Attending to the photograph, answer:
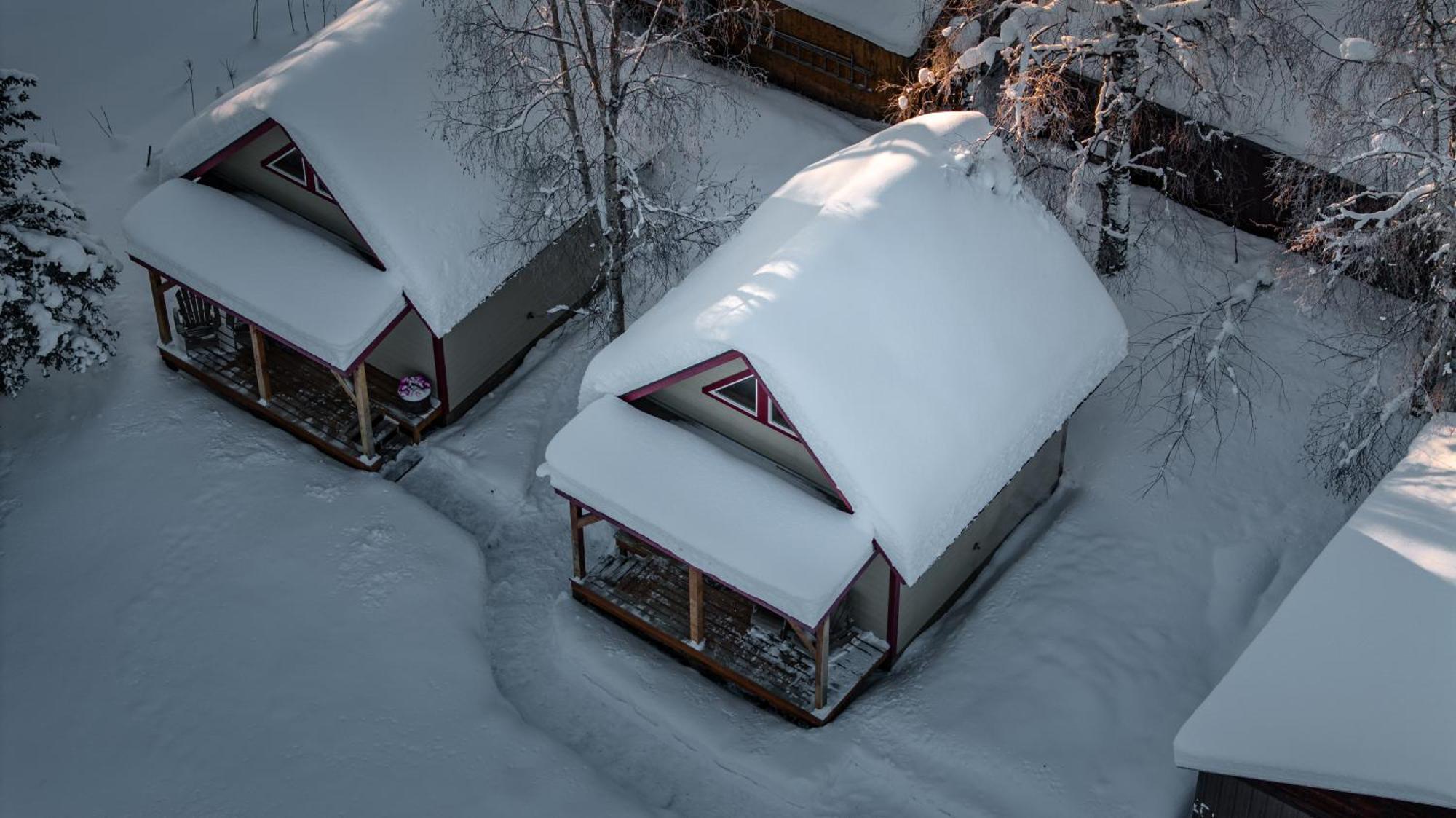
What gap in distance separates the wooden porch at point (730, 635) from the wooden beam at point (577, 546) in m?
0.03

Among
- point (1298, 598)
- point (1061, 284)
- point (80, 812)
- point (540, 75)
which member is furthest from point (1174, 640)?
point (80, 812)

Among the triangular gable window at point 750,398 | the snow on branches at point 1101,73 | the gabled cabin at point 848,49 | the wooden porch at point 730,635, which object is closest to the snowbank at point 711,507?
the triangular gable window at point 750,398

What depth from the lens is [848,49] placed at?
2752 cm

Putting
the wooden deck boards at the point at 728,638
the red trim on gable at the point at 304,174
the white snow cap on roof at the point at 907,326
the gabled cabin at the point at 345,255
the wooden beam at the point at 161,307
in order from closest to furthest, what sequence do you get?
the white snow cap on roof at the point at 907,326 < the wooden deck boards at the point at 728,638 < the gabled cabin at the point at 345,255 < the red trim on gable at the point at 304,174 < the wooden beam at the point at 161,307

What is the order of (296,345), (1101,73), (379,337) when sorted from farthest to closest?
(1101,73) < (296,345) < (379,337)

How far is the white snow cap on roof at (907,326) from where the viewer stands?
1858 centimetres

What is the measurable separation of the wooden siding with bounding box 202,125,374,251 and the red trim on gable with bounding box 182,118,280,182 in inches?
7.1

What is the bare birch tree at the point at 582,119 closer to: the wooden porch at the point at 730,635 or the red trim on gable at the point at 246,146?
the red trim on gable at the point at 246,146

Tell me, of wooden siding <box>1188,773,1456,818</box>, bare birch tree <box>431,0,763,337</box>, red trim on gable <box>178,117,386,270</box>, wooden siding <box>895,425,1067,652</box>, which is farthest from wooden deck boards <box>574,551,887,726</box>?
red trim on gable <box>178,117,386,270</box>

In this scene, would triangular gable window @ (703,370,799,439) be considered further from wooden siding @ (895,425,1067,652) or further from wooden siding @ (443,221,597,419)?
wooden siding @ (443,221,597,419)

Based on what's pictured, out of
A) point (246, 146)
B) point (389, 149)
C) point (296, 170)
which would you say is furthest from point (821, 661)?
point (246, 146)

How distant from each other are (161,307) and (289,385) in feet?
7.91

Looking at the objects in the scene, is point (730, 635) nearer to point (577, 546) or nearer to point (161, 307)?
point (577, 546)

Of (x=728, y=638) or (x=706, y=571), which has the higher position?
(x=706, y=571)
